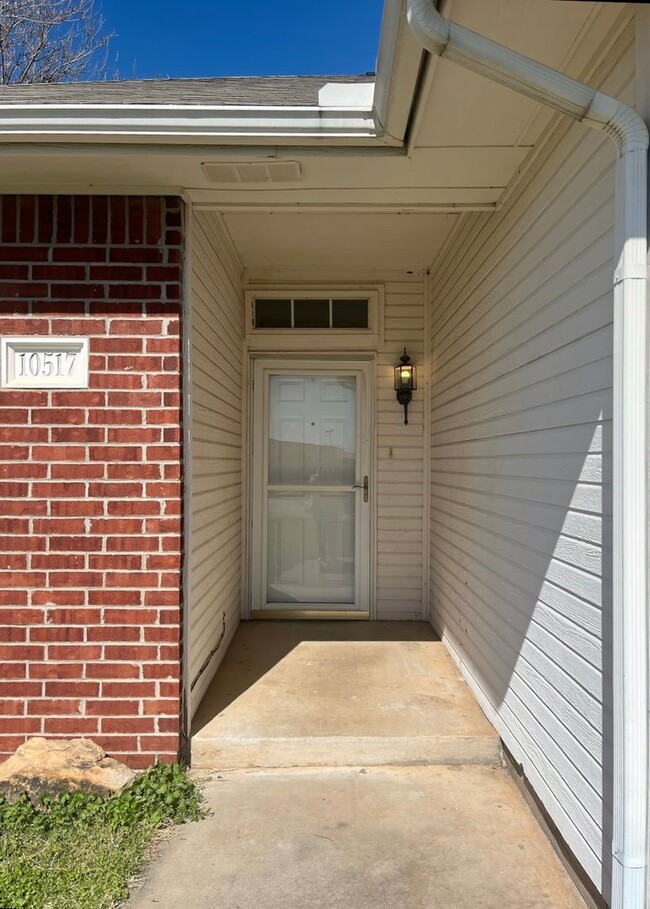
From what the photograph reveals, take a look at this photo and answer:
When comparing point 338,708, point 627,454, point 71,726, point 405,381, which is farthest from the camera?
point 405,381

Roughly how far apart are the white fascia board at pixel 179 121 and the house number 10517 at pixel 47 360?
0.80 meters

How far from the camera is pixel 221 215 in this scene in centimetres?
331

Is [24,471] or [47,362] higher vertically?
[47,362]

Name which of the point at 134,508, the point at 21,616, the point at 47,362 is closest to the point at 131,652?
the point at 21,616

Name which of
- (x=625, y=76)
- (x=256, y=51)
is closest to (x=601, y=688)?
(x=625, y=76)

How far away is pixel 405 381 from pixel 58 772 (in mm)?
3148

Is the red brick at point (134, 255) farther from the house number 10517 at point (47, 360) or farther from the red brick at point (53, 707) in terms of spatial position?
the red brick at point (53, 707)

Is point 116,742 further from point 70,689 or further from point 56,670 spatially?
point 56,670

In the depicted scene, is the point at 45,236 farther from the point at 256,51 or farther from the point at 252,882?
the point at 256,51

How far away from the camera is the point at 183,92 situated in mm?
2613

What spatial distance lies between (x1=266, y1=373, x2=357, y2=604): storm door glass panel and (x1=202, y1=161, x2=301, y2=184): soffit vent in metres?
2.09

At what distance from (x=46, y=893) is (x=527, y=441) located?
2286 mm

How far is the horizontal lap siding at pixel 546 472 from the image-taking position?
5.92ft

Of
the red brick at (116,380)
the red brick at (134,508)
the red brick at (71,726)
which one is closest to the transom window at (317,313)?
the red brick at (116,380)
